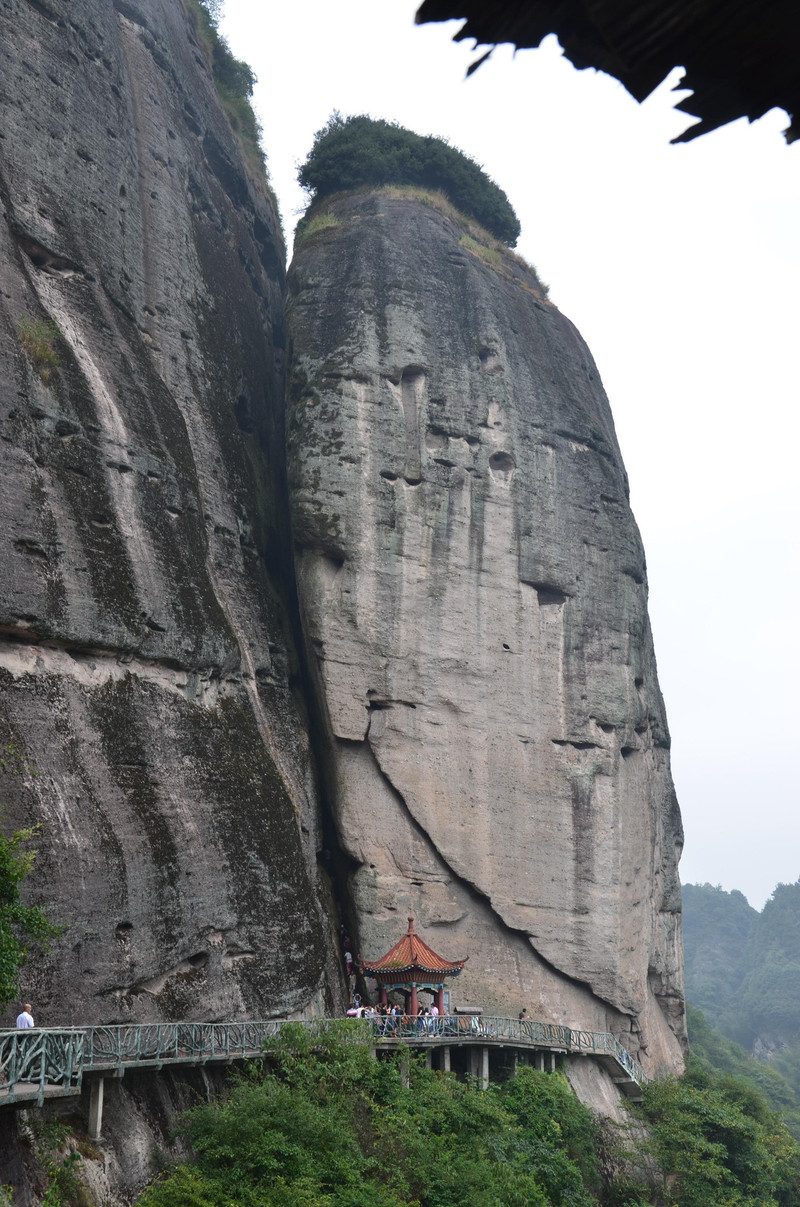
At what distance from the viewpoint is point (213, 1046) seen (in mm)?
16406

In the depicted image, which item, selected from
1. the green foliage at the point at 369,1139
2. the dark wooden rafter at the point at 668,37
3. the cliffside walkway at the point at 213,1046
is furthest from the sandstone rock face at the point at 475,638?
the dark wooden rafter at the point at 668,37

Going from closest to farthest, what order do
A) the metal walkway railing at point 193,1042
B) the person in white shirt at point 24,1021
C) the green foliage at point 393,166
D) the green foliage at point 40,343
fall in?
the metal walkway railing at point 193,1042, the person in white shirt at point 24,1021, the green foliage at point 40,343, the green foliage at point 393,166

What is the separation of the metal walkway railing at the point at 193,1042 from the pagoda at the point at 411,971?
700 mm

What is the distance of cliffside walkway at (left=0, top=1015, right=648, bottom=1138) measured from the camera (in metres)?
12.3

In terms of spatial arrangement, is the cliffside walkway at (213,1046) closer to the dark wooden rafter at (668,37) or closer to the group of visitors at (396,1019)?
the group of visitors at (396,1019)

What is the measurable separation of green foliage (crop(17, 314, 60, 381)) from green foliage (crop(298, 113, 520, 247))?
15926mm

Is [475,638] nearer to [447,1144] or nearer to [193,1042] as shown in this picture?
[447,1144]

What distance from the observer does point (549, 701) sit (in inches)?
1062

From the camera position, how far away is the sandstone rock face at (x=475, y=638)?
2539 centimetres

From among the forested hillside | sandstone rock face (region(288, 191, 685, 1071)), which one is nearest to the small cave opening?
sandstone rock face (region(288, 191, 685, 1071))

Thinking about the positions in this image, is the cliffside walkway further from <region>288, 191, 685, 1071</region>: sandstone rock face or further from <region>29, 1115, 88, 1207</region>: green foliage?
<region>288, 191, 685, 1071</region>: sandstone rock face

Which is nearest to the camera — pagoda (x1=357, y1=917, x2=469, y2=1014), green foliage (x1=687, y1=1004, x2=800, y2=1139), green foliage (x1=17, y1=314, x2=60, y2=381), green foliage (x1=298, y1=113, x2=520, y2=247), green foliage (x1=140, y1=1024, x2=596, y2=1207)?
green foliage (x1=140, y1=1024, x2=596, y2=1207)

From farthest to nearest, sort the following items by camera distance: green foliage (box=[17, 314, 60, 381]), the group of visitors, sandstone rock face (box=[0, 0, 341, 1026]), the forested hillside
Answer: the forested hillside < the group of visitors < green foliage (box=[17, 314, 60, 381]) < sandstone rock face (box=[0, 0, 341, 1026])

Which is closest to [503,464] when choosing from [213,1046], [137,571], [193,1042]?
[137,571]
